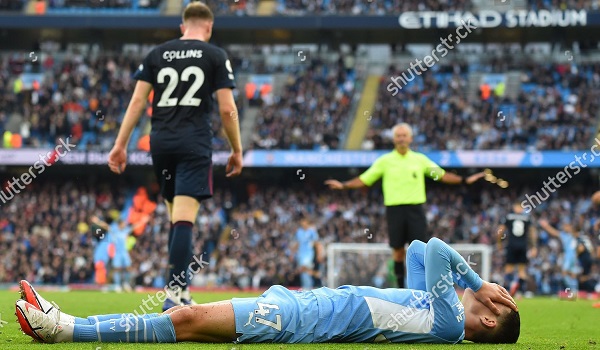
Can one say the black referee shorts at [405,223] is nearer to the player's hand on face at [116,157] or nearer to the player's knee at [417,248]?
the player's hand on face at [116,157]

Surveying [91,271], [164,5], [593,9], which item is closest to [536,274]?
[593,9]

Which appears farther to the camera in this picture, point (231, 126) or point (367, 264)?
point (367, 264)

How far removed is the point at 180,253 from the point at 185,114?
1212 mm

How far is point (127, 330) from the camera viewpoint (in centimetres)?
473

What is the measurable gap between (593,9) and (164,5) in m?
15.7

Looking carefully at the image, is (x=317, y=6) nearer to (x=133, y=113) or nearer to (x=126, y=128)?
(x=133, y=113)

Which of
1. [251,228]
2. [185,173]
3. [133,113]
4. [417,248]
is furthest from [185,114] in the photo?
[251,228]

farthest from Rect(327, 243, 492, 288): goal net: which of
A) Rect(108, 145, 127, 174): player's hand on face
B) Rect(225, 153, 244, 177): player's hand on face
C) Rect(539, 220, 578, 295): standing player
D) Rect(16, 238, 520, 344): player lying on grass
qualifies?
Rect(16, 238, 520, 344): player lying on grass

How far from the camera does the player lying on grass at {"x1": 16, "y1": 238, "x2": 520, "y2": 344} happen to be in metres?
4.73

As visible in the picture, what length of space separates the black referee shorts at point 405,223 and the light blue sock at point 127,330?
20.4 ft

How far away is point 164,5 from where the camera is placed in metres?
33.4

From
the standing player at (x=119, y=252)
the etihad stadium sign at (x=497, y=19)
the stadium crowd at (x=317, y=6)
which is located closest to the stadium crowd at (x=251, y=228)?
the standing player at (x=119, y=252)

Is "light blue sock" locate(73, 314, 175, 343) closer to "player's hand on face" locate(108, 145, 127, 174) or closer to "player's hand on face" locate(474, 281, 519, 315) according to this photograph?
"player's hand on face" locate(474, 281, 519, 315)

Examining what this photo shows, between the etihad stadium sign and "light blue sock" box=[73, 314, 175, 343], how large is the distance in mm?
26845
